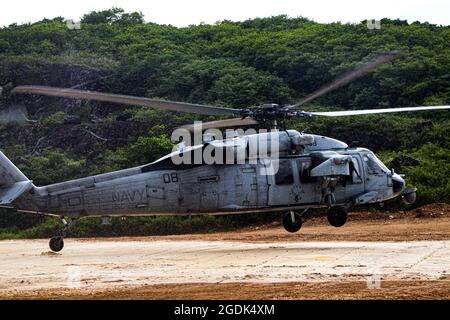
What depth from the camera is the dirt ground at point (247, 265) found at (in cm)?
1350

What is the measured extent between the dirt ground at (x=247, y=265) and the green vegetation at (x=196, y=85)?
14.8 ft

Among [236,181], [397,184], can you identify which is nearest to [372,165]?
[397,184]

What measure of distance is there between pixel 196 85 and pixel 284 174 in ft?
70.6

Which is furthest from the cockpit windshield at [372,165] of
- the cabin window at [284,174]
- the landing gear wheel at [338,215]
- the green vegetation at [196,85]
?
the green vegetation at [196,85]

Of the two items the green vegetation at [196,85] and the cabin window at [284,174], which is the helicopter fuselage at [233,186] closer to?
the cabin window at [284,174]

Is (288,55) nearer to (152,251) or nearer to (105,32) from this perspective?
(105,32)

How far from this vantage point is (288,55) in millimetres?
43875

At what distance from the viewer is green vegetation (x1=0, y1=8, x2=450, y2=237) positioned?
1264 inches
